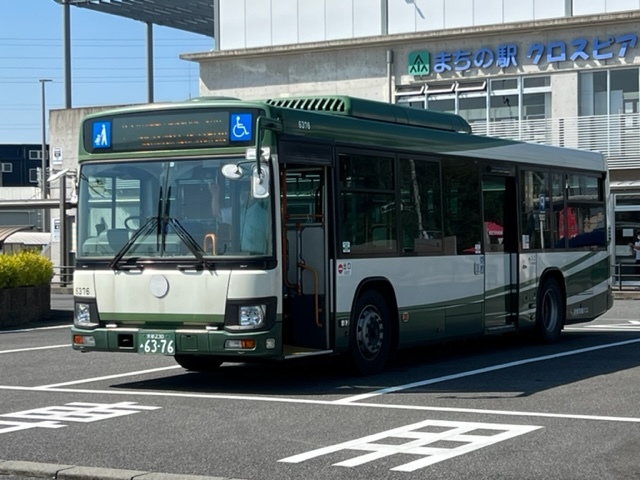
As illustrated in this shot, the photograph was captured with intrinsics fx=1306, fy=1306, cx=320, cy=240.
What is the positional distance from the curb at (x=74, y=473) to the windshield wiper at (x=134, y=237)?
483 centimetres

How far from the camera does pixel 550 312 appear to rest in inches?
782

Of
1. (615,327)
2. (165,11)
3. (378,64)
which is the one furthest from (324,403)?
(165,11)

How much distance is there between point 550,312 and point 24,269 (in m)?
11.7

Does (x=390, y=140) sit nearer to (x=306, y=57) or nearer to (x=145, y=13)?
(x=306, y=57)

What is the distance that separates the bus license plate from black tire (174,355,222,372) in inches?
82.3

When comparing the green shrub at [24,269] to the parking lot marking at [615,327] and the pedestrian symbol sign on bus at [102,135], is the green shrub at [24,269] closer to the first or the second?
the parking lot marking at [615,327]

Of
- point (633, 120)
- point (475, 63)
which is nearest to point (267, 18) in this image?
point (475, 63)

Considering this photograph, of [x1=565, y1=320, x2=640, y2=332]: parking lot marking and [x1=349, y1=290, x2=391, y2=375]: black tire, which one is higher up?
[x1=349, y1=290, x2=391, y2=375]: black tire

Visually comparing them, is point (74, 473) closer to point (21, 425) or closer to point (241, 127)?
point (21, 425)

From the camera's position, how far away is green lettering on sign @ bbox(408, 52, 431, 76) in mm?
45031

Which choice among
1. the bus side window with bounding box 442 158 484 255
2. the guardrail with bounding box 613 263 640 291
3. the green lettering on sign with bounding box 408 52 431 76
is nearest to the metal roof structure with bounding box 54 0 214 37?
the green lettering on sign with bounding box 408 52 431 76

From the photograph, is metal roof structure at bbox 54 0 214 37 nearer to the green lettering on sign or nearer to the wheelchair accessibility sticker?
the green lettering on sign

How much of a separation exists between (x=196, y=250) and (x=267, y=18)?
117 feet

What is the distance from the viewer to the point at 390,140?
15.5 metres
